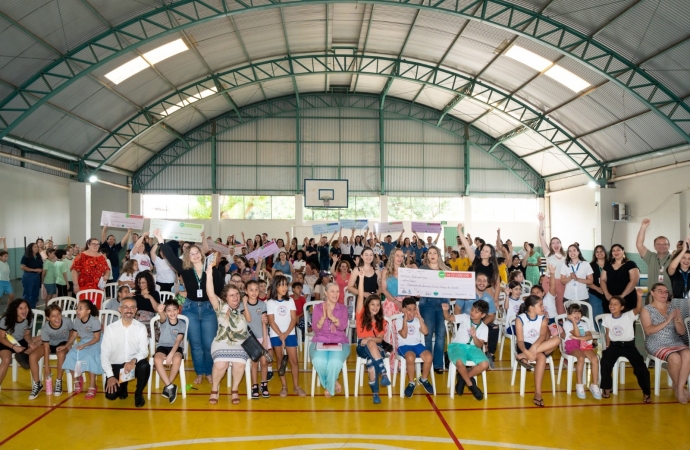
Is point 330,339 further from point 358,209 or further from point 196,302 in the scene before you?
point 358,209

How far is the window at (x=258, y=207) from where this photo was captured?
25.0 m

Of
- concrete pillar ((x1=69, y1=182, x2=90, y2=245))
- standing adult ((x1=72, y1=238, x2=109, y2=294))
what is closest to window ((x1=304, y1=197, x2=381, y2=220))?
concrete pillar ((x1=69, y1=182, x2=90, y2=245))

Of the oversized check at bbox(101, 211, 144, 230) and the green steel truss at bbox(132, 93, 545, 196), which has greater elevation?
the green steel truss at bbox(132, 93, 545, 196)

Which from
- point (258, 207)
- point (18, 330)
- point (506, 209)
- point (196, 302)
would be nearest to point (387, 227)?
point (196, 302)

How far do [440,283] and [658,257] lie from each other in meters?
3.33

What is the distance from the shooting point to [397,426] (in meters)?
5.09

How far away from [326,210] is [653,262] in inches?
733

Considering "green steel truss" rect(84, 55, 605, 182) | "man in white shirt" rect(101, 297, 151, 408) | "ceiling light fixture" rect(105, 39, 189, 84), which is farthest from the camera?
"green steel truss" rect(84, 55, 605, 182)

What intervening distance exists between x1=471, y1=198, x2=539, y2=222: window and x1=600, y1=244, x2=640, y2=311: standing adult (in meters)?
18.8

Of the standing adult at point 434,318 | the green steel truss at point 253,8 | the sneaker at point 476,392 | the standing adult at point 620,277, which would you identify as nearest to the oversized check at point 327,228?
the green steel truss at point 253,8

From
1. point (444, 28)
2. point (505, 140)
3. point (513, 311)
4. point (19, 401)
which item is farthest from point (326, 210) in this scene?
point (19, 401)

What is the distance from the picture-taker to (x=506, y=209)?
25.9 m

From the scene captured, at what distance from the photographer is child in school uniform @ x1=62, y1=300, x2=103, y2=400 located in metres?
6.01

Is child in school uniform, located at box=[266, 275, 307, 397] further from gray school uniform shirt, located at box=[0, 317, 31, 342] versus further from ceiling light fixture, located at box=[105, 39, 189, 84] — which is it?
ceiling light fixture, located at box=[105, 39, 189, 84]
